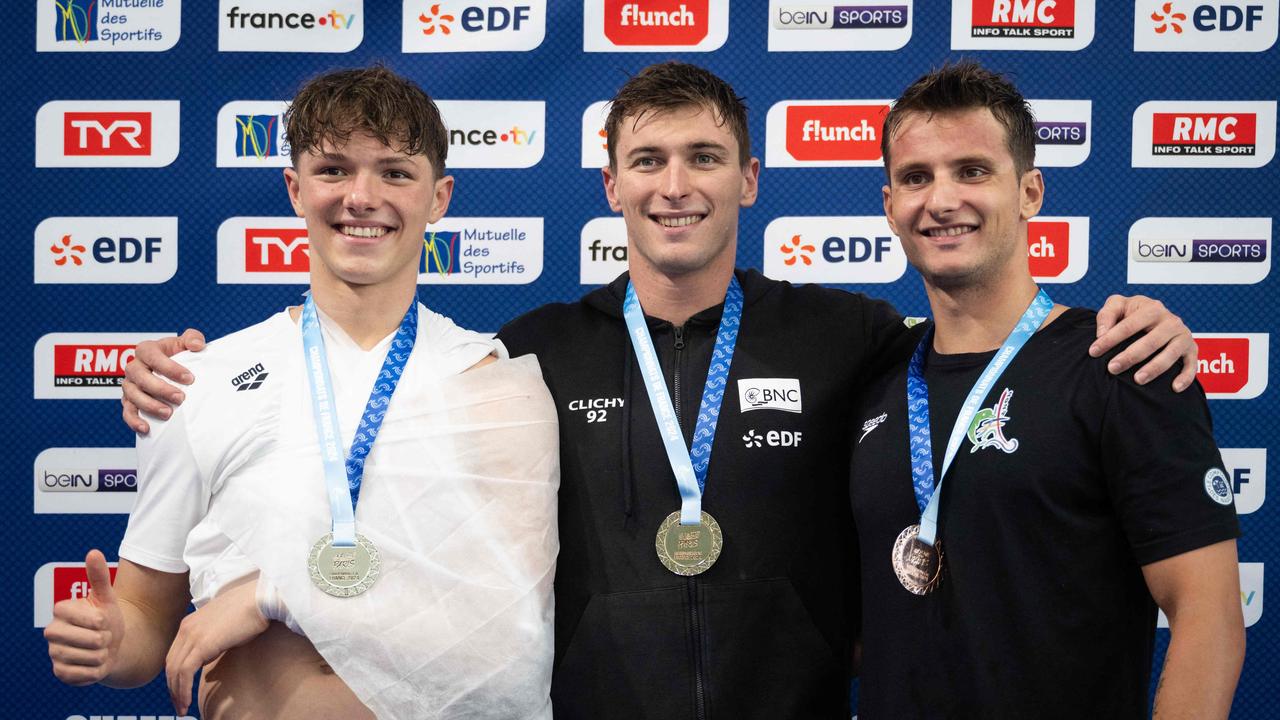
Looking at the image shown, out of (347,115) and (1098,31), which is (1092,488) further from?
(1098,31)

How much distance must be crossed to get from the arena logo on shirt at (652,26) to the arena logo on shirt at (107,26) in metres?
1.44

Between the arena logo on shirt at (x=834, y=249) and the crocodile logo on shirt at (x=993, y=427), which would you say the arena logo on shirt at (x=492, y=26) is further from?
the crocodile logo on shirt at (x=993, y=427)

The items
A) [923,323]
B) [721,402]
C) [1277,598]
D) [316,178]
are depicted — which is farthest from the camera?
[1277,598]

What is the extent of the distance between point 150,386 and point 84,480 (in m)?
1.80

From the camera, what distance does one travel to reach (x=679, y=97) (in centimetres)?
237

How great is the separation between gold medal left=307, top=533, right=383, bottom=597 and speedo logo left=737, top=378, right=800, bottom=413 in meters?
0.86

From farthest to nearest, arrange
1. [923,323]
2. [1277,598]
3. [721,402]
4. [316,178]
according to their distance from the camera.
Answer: [1277,598]
[923,323]
[721,402]
[316,178]

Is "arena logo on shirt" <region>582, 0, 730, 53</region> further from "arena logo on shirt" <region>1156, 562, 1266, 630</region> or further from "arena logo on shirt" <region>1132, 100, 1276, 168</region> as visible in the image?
"arena logo on shirt" <region>1156, 562, 1266, 630</region>

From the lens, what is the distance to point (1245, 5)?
346 centimetres

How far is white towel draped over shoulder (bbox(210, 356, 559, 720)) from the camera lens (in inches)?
75.4

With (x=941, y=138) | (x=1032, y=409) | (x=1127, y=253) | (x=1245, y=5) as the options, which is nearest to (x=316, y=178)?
(x=941, y=138)

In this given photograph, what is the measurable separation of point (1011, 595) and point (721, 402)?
72cm

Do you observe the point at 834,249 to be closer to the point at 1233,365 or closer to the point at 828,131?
the point at 828,131

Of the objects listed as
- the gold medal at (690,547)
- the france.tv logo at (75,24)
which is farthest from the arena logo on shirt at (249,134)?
the gold medal at (690,547)
